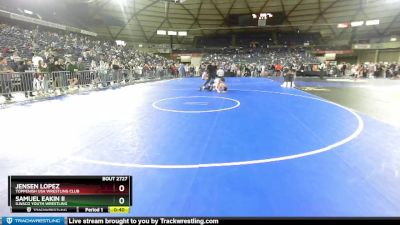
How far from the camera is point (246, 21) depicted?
4788 cm

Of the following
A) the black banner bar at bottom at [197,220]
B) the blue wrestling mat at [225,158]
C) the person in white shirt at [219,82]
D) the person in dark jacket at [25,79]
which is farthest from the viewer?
the person in white shirt at [219,82]

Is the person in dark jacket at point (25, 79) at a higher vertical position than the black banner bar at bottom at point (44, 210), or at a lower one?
higher

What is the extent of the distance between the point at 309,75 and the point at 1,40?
30.2m

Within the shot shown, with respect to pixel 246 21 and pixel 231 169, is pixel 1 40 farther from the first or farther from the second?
pixel 246 21

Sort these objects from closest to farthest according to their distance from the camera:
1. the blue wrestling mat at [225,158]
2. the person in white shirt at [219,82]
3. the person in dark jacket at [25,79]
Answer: the blue wrestling mat at [225,158], the person in dark jacket at [25,79], the person in white shirt at [219,82]

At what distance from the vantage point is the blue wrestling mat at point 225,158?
331 cm

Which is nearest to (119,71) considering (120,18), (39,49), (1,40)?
(39,49)

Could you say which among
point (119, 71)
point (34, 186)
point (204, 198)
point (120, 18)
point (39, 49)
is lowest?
point (204, 198)
